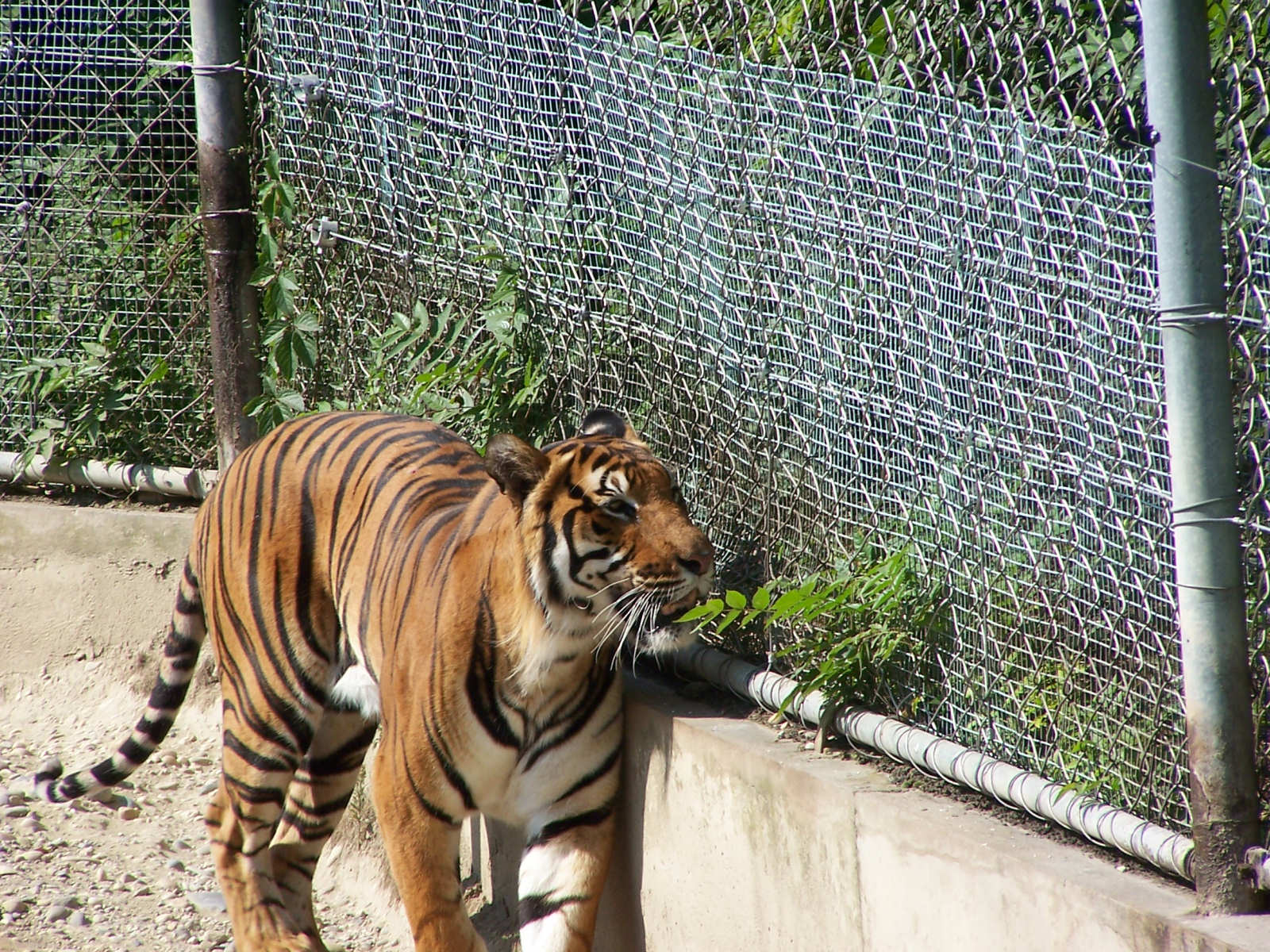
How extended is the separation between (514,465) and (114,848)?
8.35 ft

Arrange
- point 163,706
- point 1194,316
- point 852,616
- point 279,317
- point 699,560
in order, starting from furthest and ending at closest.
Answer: point 279,317
point 163,706
point 699,560
point 852,616
point 1194,316

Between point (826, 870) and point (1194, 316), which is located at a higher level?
point (1194, 316)

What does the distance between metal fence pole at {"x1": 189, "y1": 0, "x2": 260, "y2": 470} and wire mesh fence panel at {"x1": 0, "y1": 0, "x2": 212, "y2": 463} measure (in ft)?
1.22

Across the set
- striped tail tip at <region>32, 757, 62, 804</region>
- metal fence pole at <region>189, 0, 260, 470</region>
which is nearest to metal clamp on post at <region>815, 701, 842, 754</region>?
striped tail tip at <region>32, 757, 62, 804</region>

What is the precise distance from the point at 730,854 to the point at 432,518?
1207mm

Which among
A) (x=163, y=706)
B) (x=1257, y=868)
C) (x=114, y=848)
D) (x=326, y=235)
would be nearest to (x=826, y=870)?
(x=1257, y=868)

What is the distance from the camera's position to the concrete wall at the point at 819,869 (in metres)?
2.27

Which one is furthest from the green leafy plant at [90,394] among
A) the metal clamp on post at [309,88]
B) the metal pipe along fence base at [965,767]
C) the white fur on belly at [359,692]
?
the metal pipe along fence base at [965,767]

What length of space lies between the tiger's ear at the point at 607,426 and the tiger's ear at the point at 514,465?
0.26m

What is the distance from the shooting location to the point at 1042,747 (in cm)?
259

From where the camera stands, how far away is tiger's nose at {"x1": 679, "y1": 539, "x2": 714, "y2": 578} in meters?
3.12

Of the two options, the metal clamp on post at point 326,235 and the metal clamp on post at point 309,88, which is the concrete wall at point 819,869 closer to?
the metal clamp on post at point 326,235

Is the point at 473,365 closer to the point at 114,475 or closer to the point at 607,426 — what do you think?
the point at 607,426

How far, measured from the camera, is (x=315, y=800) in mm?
4258
